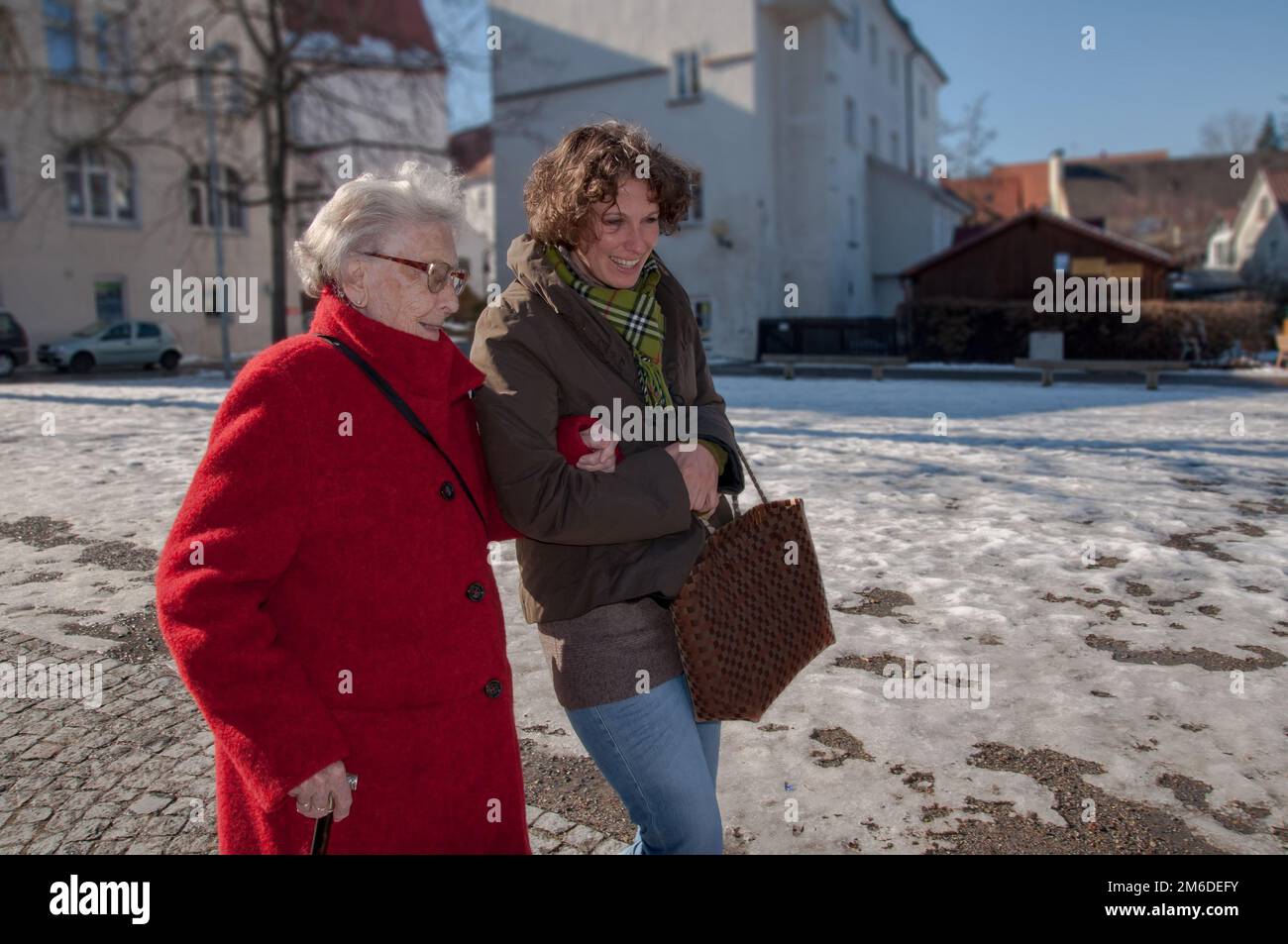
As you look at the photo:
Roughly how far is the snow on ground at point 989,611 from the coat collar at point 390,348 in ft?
6.54

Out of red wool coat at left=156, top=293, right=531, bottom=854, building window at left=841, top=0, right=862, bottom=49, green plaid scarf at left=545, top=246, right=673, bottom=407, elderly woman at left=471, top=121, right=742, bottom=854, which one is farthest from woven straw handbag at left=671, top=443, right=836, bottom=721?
building window at left=841, top=0, right=862, bottom=49

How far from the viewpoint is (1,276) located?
1113 inches

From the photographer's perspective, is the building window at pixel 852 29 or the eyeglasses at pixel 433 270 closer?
the eyeglasses at pixel 433 270

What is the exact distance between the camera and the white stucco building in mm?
29891

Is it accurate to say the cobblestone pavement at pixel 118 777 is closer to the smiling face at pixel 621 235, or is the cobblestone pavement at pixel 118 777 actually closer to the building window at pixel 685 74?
the smiling face at pixel 621 235

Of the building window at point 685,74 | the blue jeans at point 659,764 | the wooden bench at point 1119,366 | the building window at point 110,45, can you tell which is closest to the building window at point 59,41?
the building window at point 110,45

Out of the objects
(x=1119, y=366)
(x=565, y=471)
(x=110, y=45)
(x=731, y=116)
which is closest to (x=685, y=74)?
(x=731, y=116)

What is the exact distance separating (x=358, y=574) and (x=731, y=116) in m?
30.1

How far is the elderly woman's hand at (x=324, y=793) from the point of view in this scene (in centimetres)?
183

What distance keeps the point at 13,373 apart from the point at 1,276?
491 cm

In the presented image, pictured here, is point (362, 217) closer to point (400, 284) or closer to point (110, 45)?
point (400, 284)

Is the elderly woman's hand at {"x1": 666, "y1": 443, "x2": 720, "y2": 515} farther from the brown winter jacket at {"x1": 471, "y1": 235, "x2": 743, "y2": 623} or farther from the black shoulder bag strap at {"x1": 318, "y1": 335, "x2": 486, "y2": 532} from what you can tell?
the black shoulder bag strap at {"x1": 318, "y1": 335, "x2": 486, "y2": 532}

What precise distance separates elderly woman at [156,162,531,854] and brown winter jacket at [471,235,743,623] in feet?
0.35
